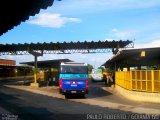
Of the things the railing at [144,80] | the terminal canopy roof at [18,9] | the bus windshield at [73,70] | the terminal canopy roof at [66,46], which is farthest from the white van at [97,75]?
the terminal canopy roof at [18,9]

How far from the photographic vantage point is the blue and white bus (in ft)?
100

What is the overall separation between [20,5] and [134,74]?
69.0 feet

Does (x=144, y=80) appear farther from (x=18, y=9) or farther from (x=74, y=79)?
(x=18, y=9)

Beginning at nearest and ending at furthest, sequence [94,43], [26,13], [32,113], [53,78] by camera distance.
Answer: [26,13] < [32,113] < [53,78] < [94,43]

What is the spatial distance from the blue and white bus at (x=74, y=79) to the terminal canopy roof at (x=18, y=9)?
18647mm

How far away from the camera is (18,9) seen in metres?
10.1

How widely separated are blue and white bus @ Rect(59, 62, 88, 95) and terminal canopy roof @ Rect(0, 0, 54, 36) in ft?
61.2

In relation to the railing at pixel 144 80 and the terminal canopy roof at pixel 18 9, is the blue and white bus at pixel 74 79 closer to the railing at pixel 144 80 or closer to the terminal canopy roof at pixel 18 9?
the railing at pixel 144 80

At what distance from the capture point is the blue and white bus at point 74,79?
3053 cm

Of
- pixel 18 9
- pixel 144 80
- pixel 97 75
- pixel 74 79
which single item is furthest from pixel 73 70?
pixel 97 75

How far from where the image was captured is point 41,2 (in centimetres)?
927

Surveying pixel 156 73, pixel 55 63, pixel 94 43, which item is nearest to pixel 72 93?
pixel 156 73

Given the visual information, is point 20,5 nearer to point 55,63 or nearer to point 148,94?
point 148,94

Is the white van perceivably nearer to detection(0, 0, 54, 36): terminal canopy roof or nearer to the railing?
the railing
